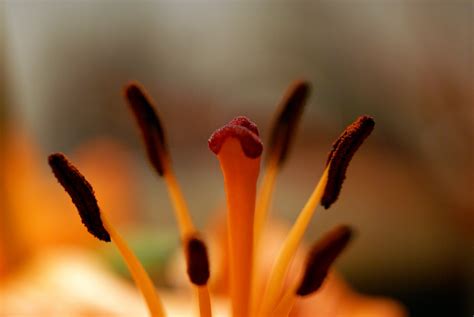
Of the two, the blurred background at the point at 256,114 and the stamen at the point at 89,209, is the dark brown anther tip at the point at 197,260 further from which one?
the blurred background at the point at 256,114

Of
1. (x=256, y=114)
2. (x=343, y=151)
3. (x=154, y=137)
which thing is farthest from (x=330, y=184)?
(x=256, y=114)

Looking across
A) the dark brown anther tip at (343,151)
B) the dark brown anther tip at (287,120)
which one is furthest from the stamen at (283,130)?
the dark brown anther tip at (343,151)

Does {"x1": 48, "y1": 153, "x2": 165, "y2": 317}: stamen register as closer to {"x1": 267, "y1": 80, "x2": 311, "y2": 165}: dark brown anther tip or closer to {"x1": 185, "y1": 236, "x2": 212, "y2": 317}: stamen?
{"x1": 185, "y1": 236, "x2": 212, "y2": 317}: stamen

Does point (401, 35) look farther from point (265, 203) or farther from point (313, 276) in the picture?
point (313, 276)

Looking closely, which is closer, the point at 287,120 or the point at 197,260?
the point at 197,260

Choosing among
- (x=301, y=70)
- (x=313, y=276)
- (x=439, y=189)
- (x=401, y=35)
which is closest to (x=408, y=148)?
(x=439, y=189)

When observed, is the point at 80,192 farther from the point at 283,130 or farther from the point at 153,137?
the point at 283,130
